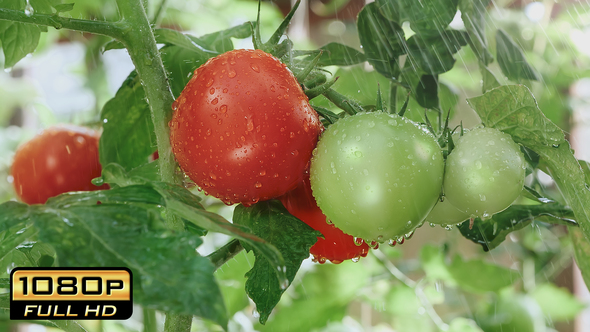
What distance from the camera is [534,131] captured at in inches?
11.7

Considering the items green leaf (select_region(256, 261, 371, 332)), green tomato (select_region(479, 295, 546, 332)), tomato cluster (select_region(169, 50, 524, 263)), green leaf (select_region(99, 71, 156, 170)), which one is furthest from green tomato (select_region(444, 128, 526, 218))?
green tomato (select_region(479, 295, 546, 332))

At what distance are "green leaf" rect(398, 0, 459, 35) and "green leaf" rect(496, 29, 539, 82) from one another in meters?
0.08

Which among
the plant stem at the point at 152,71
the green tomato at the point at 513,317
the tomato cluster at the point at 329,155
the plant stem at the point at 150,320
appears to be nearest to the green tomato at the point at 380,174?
the tomato cluster at the point at 329,155

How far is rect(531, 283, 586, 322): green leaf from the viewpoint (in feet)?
3.06

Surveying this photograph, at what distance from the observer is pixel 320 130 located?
311 millimetres

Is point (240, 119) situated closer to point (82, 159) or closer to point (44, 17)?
Answer: point (44, 17)

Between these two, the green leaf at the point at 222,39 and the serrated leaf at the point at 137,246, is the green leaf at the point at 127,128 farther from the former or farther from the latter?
the serrated leaf at the point at 137,246

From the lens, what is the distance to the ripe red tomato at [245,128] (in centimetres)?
28

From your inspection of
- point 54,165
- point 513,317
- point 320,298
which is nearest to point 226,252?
point 54,165

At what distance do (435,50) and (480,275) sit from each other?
0.46m

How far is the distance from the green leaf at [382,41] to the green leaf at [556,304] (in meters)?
0.76

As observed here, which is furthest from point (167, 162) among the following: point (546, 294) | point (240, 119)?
point (546, 294)

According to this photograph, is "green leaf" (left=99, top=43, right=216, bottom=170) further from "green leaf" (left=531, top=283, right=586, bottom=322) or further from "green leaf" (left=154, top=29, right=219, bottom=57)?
"green leaf" (left=531, top=283, right=586, bottom=322)

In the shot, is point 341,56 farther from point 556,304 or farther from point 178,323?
point 556,304
